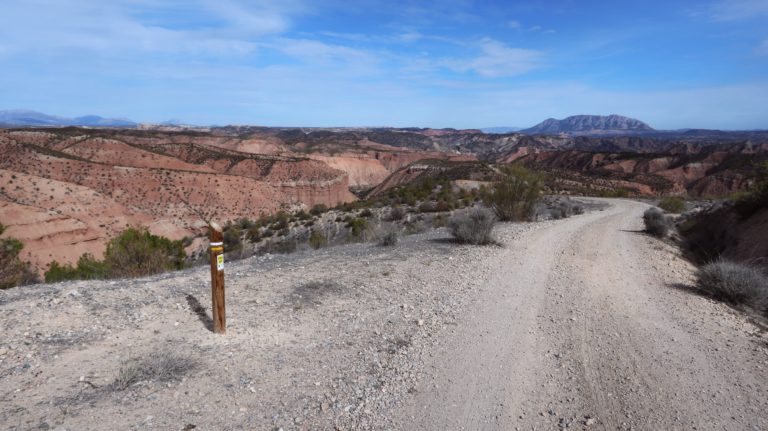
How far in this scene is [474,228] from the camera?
1209 centimetres

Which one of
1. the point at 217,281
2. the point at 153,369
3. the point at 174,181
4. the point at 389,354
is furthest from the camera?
the point at 174,181

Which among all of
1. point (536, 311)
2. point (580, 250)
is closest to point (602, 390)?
point (536, 311)

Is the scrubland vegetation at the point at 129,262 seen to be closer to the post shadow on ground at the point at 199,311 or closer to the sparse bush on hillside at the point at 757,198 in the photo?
the post shadow on ground at the point at 199,311

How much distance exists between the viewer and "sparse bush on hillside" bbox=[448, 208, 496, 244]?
11852mm

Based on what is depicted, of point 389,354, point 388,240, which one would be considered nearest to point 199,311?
point 389,354

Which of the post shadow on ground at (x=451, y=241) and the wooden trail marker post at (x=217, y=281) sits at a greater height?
the wooden trail marker post at (x=217, y=281)

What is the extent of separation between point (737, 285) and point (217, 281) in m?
8.83

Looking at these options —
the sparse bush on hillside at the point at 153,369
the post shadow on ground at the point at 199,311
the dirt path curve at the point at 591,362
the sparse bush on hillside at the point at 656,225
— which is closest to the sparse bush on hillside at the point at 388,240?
the dirt path curve at the point at 591,362

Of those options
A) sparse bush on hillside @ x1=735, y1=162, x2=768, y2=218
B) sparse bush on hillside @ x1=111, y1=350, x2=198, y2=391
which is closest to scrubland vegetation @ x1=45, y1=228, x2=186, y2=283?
sparse bush on hillside @ x1=111, y1=350, x2=198, y2=391

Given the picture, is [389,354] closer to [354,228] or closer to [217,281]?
[217,281]

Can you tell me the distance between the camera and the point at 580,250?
465 inches

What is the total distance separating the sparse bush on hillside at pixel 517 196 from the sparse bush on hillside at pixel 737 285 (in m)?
9.25

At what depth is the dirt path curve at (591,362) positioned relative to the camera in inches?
170

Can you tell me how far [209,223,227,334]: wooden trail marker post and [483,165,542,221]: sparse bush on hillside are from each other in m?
13.9
